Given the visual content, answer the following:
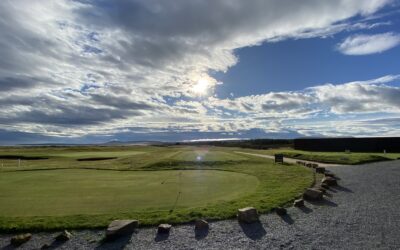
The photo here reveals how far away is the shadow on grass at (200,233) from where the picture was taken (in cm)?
862

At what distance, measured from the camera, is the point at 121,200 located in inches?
482

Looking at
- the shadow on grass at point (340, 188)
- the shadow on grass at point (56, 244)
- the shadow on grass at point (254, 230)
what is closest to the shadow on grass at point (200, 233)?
the shadow on grass at point (254, 230)

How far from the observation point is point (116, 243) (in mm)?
8312

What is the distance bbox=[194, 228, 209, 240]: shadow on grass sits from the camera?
28.3 feet

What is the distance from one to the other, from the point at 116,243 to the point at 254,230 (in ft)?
11.0

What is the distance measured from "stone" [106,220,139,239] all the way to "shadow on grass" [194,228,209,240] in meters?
1.53

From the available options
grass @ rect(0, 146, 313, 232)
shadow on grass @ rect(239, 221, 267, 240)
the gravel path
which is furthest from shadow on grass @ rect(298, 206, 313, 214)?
shadow on grass @ rect(239, 221, 267, 240)

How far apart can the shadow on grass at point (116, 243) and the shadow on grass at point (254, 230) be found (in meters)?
2.85

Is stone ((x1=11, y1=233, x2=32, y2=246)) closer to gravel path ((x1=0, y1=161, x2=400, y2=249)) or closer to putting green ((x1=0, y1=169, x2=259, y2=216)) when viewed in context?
gravel path ((x1=0, y1=161, x2=400, y2=249))

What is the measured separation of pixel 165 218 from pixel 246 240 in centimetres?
243

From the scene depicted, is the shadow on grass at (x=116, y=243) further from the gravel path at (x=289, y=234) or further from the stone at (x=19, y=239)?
the stone at (x=19, y=239)

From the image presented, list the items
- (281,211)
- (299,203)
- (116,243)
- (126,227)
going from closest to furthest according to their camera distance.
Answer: (116,243)
(126,227)
(281,211)
(299,203)

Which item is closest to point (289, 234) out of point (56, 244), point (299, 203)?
point (299, 203)

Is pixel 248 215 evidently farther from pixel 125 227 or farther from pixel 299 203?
pixel 125 227
